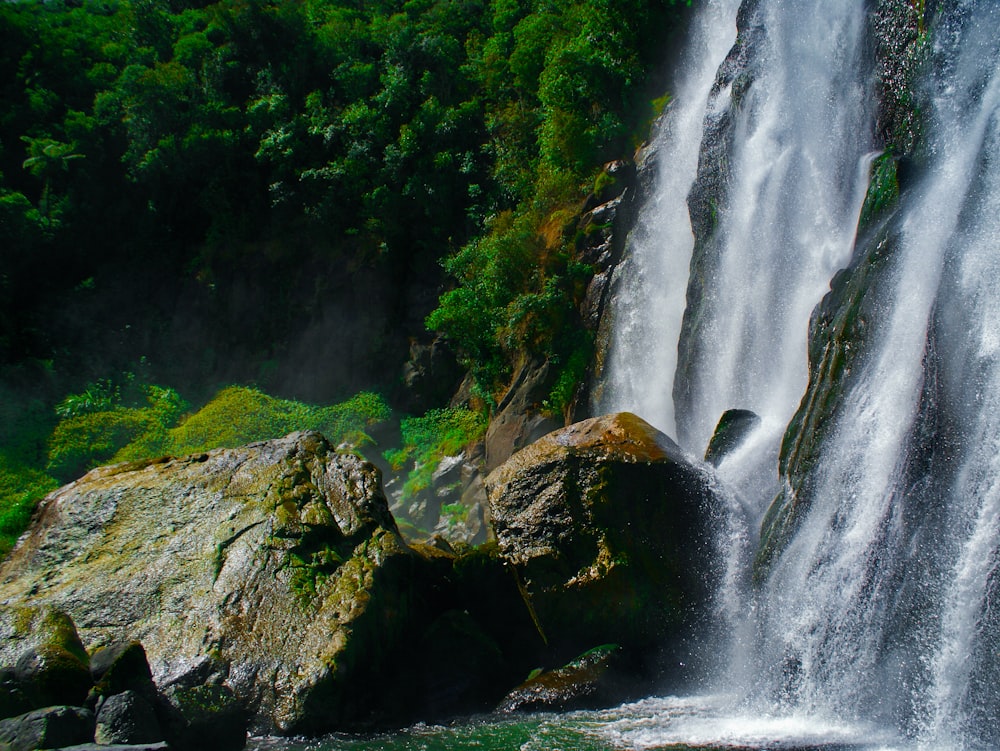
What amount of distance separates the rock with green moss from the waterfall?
5878 millimetres

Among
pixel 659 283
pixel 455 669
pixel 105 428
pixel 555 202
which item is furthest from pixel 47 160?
pixel 455 669

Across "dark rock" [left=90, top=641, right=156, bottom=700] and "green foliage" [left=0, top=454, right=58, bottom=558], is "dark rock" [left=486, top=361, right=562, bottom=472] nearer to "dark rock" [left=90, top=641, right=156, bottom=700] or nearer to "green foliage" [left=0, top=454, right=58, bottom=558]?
"dark rock" [left=90, top=641, right=156, bottom=700]

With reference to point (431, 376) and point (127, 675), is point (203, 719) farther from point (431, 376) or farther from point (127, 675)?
point (431, 376)

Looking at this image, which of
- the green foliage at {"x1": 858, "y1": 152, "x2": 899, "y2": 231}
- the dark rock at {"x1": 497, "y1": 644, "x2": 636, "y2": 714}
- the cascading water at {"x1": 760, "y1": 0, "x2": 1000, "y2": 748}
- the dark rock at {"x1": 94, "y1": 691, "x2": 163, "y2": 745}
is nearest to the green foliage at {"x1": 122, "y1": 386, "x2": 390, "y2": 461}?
the dark rock at {"x1": 497, "y1": 644, "x2": 636, "y2": 714}

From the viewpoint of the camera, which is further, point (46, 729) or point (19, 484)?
point (19, 484)

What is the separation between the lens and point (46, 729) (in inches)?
286

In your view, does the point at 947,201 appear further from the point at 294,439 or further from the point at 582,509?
the point at 294,439

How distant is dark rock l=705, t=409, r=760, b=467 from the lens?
39.8 ft

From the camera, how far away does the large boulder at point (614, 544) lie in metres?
10.3

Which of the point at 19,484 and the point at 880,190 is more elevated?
the point at 880,190

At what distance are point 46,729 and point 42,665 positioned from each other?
138 cm

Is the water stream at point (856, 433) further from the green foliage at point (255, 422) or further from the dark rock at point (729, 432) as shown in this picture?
the green foliage at point (255, 422)

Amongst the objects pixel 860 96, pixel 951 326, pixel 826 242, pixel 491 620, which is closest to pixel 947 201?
pixel 951 326

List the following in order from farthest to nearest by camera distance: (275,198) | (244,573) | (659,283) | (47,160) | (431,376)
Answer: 1. (47,160)
2. (275,198)
3. (431,376)
4. (659,283)
5. (244,573)
